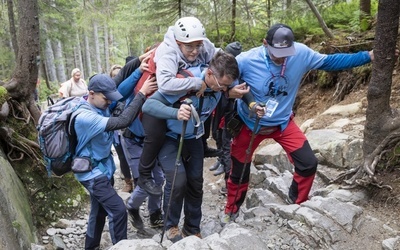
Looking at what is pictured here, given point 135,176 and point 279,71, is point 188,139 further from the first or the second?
point 135,176

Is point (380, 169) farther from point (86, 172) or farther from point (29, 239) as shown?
point (29, 239)

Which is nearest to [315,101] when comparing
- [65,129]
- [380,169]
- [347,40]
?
[347,40]

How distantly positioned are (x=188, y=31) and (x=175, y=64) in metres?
0.40

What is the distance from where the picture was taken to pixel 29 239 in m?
4.95

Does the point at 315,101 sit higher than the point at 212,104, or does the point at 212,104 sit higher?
the point at 212,104

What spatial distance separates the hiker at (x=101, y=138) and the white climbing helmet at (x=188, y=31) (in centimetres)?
69

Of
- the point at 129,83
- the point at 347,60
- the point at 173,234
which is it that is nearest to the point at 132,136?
the point at 129,83

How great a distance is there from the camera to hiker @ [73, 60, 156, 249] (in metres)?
4.19

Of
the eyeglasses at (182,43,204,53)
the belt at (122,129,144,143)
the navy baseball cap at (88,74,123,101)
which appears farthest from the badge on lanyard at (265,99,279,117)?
the belt at (122,129,144,143)

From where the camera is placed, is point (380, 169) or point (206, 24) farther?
point (206, 24)

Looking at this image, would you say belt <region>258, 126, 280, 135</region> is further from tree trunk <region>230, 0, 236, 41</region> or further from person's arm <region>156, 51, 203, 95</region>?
tree trunk <region>230, 0, 236, 41</region>

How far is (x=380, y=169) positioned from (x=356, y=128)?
2.39 m

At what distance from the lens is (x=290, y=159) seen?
16.1 feet

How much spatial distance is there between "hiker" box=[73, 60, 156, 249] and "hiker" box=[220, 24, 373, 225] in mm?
1322
